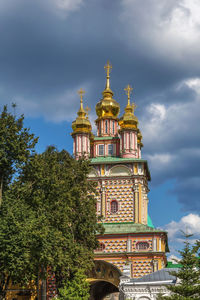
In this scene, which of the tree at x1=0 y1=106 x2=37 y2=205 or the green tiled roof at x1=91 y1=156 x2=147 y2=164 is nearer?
the tree at x1=0 y1=106 x2=37 y2=205

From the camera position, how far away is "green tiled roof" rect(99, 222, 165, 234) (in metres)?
38.0

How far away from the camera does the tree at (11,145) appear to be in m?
26.0

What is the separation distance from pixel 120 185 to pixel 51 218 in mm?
15200

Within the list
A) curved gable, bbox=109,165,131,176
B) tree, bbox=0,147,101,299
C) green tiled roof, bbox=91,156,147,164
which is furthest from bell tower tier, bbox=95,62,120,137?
tree, bbox=0,147,101,299

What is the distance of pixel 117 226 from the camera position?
39.2m

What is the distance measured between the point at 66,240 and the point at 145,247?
1159 centimetres

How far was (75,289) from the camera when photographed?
2786cm

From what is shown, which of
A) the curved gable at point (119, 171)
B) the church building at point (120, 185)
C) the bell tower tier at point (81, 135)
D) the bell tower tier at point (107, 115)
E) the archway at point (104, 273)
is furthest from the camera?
the bell tower tier at point (107, 115)

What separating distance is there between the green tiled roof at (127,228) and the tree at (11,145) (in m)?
13.4

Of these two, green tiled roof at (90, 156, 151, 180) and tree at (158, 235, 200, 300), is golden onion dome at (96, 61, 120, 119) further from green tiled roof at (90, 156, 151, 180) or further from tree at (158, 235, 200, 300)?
tree at (158, 235, 200, 300)

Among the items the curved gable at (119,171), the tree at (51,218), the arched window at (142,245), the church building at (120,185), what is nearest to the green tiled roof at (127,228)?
the church building at (120,185)

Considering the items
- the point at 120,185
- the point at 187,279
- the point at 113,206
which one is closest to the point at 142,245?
the point at 113,206

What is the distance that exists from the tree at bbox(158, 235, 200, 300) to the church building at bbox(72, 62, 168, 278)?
1199 cm

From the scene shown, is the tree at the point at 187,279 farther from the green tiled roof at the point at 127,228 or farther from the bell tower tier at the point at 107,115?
the bell tower tier at the point at 107,115
